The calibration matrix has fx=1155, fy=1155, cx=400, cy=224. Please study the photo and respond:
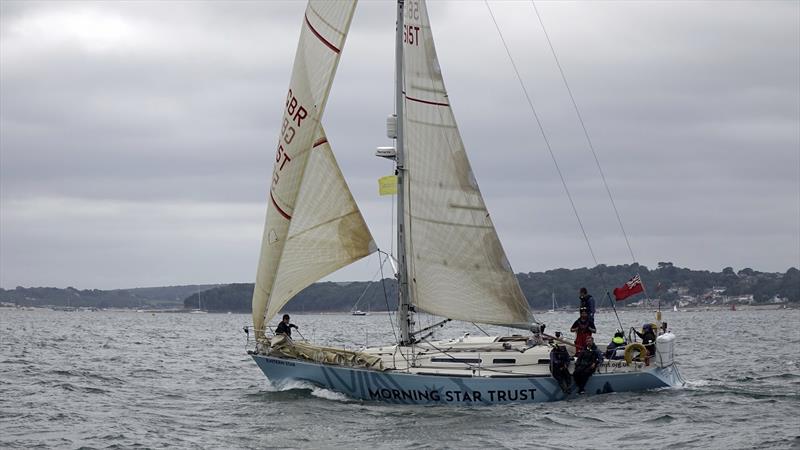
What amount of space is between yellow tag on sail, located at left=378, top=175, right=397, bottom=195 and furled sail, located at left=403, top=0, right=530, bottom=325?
30cm

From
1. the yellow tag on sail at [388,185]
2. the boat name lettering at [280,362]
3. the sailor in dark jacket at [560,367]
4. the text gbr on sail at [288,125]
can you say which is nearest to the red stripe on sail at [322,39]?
the text gbr on sail at [288,125]

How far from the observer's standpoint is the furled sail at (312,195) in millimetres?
26438

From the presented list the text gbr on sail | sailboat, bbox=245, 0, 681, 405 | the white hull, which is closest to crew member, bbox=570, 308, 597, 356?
the white hull

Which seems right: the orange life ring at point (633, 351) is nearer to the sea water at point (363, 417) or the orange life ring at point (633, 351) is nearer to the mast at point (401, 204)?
the sea water at point (363, 417)

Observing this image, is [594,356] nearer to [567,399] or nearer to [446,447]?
[567,399]

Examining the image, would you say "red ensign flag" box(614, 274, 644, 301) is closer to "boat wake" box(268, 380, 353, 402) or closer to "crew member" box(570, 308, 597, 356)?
"crew member" box(570, 308, 597, 356)

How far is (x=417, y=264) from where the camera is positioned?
1047 inches

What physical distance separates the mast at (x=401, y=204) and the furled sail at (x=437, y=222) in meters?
0.13

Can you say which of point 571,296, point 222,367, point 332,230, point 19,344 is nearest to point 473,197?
point 332,230

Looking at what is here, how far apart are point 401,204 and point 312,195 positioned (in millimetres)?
2065

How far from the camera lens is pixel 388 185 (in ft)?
87.6

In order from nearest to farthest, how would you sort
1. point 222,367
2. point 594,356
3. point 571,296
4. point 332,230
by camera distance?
point 594,356 < point 332,230 < point 222,367 < point 571,296

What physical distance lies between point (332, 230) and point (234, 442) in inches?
258

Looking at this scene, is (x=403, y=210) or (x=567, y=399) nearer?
(x=567, y=399)
